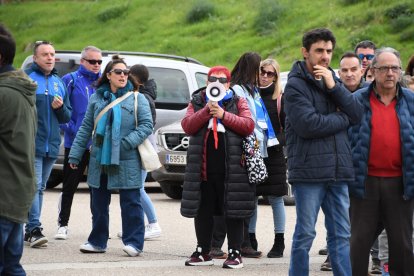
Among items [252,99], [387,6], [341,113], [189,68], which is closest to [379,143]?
[341,113]

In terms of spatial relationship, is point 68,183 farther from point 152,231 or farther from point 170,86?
point 170,86

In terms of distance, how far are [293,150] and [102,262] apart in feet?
9.48

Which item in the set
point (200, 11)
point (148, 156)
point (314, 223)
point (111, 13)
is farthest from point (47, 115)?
point (111, 13)

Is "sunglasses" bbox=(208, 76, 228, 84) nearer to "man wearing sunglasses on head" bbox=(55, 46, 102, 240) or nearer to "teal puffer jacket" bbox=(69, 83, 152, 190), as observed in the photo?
"teal puffer jacket" bbox=(69, 83, 152, 190)

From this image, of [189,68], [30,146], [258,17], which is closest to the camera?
[30,146]

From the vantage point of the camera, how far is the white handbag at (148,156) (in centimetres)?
1056

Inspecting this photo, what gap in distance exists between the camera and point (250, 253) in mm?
10938

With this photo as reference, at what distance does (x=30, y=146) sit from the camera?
682 centimetres

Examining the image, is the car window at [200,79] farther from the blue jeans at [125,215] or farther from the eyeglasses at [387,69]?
the eyeglasses at [387,69]

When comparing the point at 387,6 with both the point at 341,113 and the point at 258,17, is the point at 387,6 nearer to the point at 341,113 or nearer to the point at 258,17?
the point at 258,17

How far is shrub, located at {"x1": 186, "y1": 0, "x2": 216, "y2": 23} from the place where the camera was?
42.6 metres

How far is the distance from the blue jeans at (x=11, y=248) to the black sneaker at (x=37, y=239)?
4.12 meters

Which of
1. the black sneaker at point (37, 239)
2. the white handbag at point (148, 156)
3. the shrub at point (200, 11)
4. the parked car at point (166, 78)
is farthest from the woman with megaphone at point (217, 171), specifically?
the shrub at point (200, 11)

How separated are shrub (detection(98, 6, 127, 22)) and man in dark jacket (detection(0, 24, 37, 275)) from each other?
41.5m
